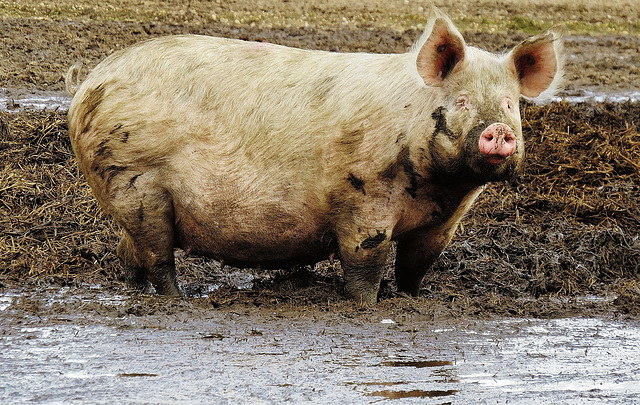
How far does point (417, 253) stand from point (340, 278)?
65 cm

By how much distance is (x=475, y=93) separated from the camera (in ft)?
15.8

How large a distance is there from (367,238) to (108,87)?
5.48ft

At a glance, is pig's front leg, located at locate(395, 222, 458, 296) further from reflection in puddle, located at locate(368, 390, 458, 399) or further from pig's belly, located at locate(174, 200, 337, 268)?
reflection in puddle, located at locate(368, 390, 458, 399)

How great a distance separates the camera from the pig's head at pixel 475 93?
4.70m

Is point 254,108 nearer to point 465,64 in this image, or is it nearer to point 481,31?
point 465,64

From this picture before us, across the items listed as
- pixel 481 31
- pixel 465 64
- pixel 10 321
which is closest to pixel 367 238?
pixel 465 64

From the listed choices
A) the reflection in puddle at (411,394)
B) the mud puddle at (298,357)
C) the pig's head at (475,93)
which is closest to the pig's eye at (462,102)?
the pig's head at (475,93)

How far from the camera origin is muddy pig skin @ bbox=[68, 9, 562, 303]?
4.88m

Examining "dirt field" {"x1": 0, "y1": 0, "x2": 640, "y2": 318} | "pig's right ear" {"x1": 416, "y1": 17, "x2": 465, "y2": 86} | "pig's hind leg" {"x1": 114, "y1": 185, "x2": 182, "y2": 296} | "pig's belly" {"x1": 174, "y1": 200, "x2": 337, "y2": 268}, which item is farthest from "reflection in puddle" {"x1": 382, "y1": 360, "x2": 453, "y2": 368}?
"pig's hind leg" {"x1": 114, "y1": 185, "x2": 182, "y2": 296}

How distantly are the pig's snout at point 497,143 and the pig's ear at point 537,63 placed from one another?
0.51 meters

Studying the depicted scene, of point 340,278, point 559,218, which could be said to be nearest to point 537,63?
point 340,278

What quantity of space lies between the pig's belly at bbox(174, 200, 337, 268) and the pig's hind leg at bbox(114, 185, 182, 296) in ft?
0.28

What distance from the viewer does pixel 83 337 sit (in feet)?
15.6

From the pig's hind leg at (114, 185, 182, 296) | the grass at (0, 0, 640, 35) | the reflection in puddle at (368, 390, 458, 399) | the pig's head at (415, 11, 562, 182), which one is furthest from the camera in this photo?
the grass at (0, 0, 640, 35)
